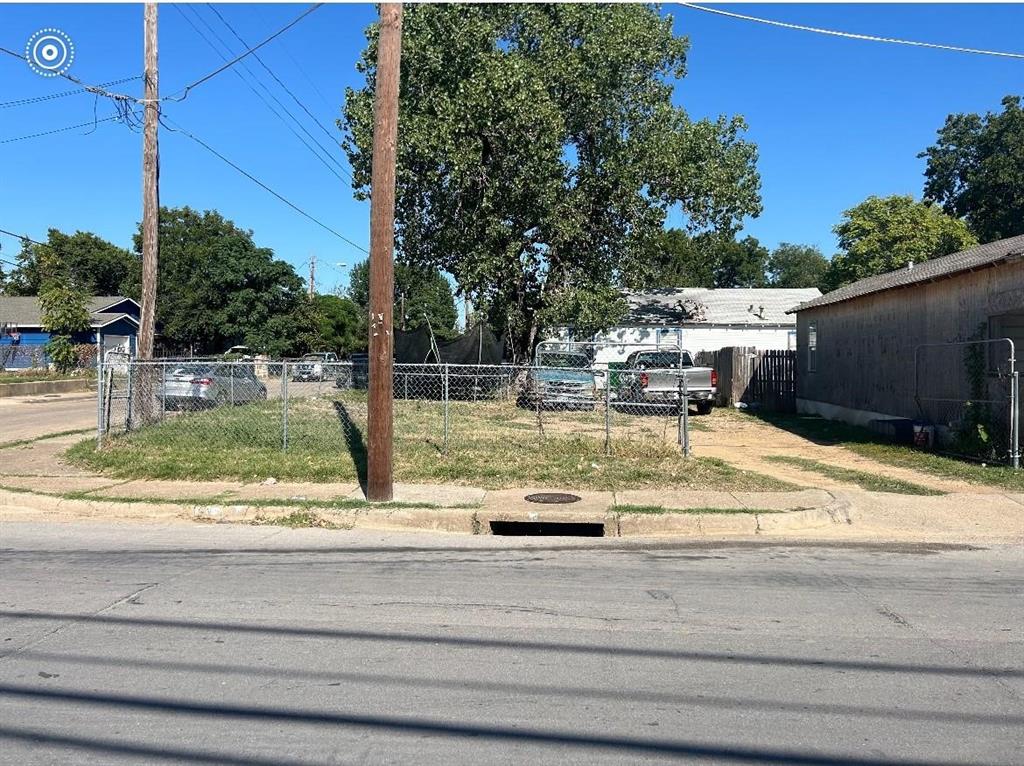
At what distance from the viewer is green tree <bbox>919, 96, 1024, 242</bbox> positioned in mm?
49312

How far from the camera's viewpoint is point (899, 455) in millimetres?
14844

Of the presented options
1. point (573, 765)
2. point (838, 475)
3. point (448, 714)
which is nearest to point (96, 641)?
point (448, 714)

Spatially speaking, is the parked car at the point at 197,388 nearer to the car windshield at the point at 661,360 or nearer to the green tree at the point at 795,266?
the car windshield at the point at 661,360

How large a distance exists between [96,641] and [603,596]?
11.6 feet

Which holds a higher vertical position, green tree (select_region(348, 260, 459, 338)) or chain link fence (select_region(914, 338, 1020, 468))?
green tree (select_region(348, 260, 459, 338))

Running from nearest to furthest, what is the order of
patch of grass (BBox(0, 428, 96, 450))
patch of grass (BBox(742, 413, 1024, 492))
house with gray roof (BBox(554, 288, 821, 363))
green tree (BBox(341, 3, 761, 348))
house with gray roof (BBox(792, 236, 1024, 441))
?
patch of grass (BBox(742, 413, 1024, 492)) → house with gray roof (BBox(792, 236, 1024, 441)) → patch of grass (BBox(0, 428, 96, 450)) → green tree (BBox(341, 3, 761, 348)) → house with gray roof (BBox(554, 288, 821, 363))

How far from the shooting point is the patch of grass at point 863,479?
454 inches

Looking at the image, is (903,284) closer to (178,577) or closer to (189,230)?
(178,577)

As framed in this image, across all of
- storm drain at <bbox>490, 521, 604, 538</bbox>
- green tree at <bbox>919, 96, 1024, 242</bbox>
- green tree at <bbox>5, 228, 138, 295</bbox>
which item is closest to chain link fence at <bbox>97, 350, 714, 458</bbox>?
storm drain at <bbox>490, 521, 604, 538</bbox>

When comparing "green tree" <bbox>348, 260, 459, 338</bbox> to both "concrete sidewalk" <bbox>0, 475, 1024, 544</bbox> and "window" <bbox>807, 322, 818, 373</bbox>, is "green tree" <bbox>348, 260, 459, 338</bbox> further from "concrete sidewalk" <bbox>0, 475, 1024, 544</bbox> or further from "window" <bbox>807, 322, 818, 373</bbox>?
"concrete sidewalk" <bbox>0, 475, 1024, 544</bbox>

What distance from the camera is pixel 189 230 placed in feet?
209

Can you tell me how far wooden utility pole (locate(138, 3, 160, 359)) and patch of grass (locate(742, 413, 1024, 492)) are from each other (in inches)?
527

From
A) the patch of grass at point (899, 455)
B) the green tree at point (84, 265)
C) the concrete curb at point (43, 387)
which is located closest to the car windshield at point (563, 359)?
the patch of grass at point (899, 455)

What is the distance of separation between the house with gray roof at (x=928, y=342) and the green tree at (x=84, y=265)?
5954cm
